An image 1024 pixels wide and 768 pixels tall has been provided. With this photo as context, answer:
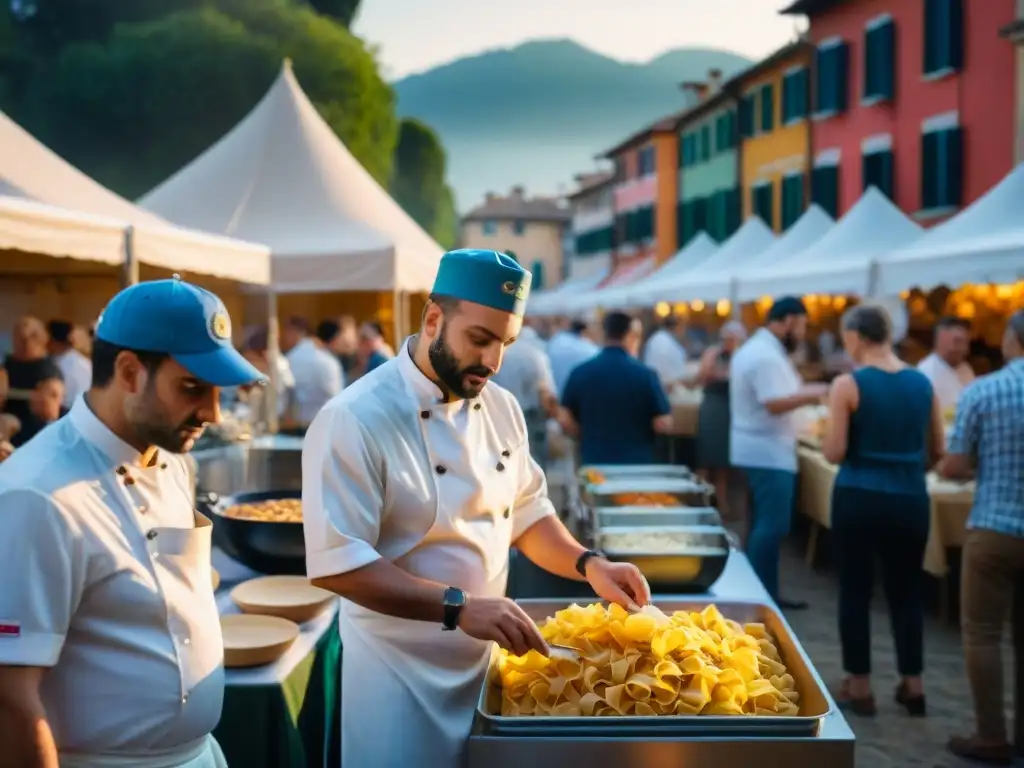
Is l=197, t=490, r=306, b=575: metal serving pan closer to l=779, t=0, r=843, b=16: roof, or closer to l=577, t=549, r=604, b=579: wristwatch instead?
l=577, t=549, r=604, b=579: wristwatch

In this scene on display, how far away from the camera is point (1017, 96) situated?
12812 mm

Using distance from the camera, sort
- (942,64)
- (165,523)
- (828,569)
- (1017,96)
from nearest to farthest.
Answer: (165,523) < (828,569) < (1017,96) < (942,64)

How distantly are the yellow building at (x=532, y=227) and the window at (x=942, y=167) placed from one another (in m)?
46.5

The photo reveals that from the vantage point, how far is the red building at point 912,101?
45.4ft

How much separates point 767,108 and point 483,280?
22.0 metres

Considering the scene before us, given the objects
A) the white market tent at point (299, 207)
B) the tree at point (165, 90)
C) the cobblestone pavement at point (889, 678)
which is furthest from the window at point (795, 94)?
the cobblestone pavement at point (889, 678)

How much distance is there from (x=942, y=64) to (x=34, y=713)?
51.6 feet

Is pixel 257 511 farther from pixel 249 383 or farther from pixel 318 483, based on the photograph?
pixel 249 383

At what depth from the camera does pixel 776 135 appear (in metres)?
22.0

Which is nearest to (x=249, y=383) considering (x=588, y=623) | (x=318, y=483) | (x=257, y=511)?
(x=318, y=483)

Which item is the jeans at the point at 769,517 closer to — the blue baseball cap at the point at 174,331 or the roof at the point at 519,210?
the blue baseball cap at the point at 174,331

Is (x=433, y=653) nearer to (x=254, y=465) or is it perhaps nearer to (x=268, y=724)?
(x=268, y=724)

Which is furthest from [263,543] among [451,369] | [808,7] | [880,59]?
[808,7]

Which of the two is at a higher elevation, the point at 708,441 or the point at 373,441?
the point at 373,441
